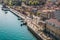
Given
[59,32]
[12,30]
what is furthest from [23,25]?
[59,32]

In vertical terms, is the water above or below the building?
below

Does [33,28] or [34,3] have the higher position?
[33,28]

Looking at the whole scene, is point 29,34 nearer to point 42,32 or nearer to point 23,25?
point 42,32

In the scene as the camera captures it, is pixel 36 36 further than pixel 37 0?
No

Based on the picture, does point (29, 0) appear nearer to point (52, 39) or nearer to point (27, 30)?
point (27, 30)

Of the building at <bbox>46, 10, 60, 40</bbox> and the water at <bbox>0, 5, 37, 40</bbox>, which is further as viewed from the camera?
the water at <bbox>0, 5, 37, 40</bbox>

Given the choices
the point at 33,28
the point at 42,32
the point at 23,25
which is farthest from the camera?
the point at 23,25

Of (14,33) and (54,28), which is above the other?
(54,28)

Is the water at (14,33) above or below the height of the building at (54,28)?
below

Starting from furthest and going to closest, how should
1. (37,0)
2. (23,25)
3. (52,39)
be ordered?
1. (37,0)
2. (23,25)
3. (52,39)

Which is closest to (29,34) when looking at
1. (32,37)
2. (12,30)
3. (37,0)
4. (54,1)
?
(32,37)

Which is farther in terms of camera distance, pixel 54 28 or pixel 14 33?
pixel 14 33
